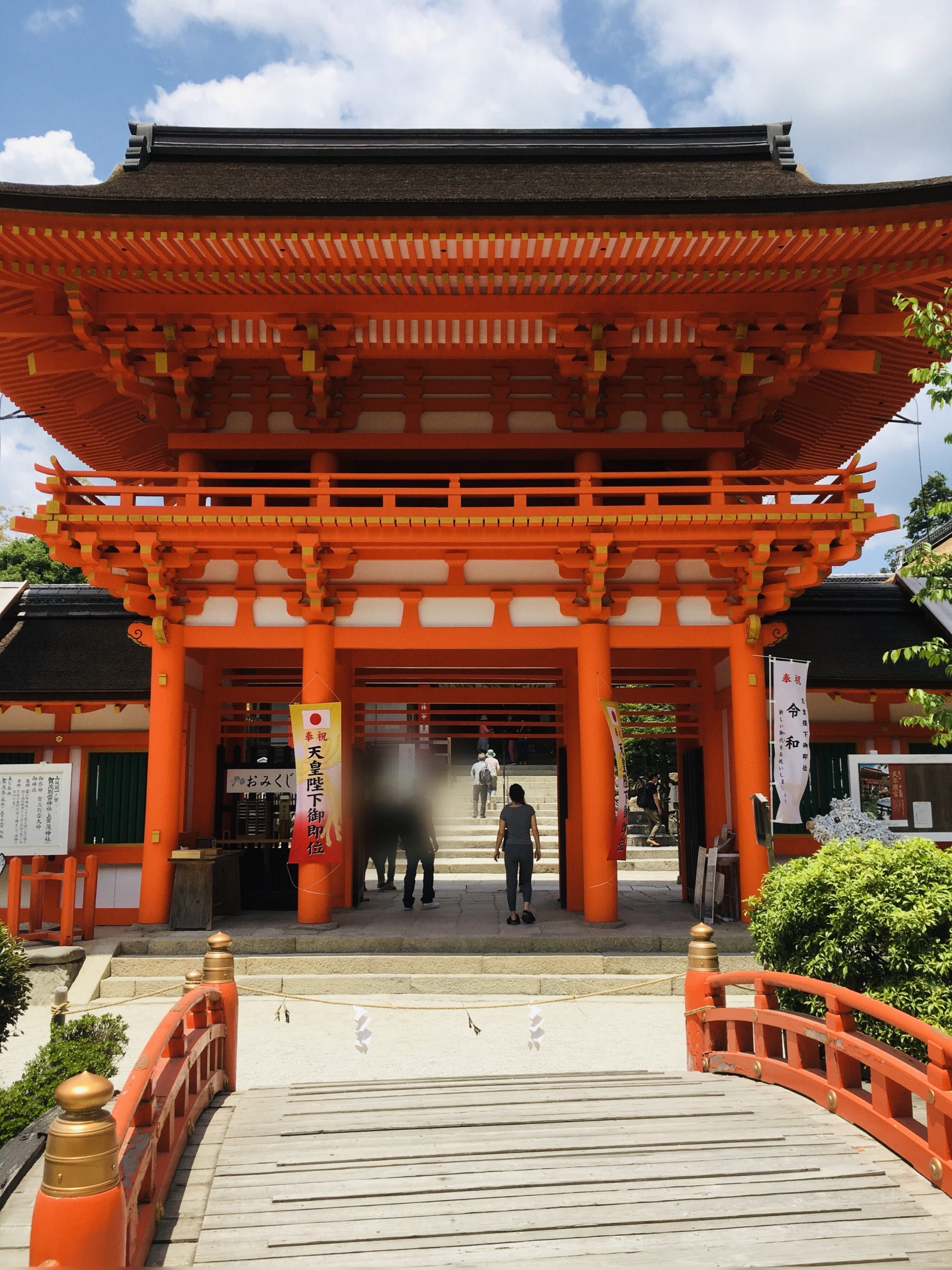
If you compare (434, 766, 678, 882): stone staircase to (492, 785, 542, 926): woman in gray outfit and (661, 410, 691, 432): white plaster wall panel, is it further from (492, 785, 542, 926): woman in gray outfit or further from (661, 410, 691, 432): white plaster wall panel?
(661, 410, 691, 432): white plaster wall panel

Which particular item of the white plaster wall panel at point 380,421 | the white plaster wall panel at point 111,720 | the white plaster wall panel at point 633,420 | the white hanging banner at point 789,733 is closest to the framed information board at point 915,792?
the white hanging banner at point 789,733

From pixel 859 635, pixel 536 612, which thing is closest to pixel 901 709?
pixel 859 635

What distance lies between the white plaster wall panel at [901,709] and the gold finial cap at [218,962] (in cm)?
1008

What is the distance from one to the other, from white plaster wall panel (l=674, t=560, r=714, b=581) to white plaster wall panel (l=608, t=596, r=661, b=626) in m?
Answer: 0.47

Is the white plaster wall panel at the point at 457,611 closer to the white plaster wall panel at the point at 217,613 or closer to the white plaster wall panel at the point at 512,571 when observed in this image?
the white plaster wall panel at the point at 512,571

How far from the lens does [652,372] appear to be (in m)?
13.0

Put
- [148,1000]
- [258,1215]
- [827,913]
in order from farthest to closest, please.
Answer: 1. [148,1000]
2. [827,913]
3. [258,1215]

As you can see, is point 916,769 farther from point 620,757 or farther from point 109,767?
point 109,767

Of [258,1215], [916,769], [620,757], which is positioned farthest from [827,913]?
[916,769]

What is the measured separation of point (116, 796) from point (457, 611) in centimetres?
528

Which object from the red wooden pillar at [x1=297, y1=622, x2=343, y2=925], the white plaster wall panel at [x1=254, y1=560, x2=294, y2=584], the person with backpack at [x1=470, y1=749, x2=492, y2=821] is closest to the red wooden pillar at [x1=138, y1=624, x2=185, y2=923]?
the white plaster wall panel at [x1=254, y1=560, x2=294, y2=584]

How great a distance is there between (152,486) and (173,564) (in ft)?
3.18

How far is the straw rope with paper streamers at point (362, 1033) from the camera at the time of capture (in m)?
7.20

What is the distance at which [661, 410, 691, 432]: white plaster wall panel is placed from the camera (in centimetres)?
1316
